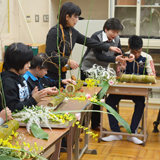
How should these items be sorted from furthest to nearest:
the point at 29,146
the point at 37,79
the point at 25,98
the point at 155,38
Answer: the point at 155,38 < the point at 37,79 < the point at 25,98 < the point at 29,146

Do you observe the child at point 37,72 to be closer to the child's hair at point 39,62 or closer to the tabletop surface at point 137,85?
the child's hair at point 39,62

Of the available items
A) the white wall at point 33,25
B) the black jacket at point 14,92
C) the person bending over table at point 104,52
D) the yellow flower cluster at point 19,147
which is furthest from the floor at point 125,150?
the white wall at point 33,25

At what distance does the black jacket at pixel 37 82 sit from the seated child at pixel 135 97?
990mm

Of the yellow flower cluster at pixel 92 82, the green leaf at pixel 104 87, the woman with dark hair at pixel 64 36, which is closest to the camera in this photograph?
the woman with dark hair at pixel 64 36

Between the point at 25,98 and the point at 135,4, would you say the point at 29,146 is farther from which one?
the point at 135,4

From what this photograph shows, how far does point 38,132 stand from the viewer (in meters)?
1.67

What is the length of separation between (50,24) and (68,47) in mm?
2482

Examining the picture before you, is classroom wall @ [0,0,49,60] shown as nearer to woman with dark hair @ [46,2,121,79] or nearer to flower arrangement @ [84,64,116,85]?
flower arrangement @ [84,64,116,85]

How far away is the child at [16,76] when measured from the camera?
6.38 ft

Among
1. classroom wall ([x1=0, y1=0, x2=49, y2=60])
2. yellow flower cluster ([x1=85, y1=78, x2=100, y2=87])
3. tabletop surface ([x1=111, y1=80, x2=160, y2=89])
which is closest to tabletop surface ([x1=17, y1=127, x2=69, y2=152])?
yellow flower cluster ([x1=85, y1=78, x2=100, y2=87])

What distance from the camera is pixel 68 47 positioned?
9.57ft

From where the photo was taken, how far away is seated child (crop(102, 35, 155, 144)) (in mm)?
3445

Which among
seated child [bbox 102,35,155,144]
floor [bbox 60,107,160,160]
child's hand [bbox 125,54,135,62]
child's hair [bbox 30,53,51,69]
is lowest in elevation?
floor [bbox 60,107,160,160]

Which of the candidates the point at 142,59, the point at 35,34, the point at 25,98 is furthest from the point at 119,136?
the point at 35,34
